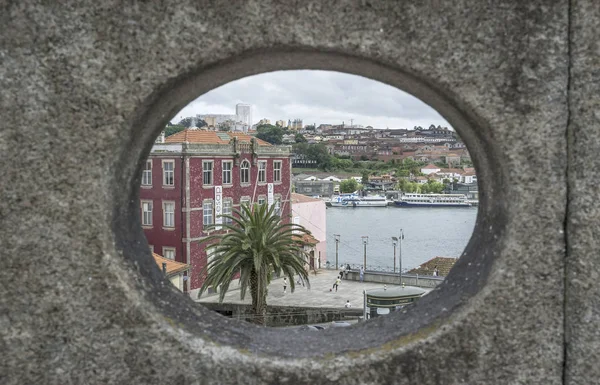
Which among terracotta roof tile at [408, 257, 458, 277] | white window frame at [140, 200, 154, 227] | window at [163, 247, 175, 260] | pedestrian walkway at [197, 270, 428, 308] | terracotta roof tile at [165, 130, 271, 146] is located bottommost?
pedestrian walkway at [197, 270, 428, 308]

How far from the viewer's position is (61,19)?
6.63 ft

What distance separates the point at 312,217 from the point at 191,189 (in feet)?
42.8

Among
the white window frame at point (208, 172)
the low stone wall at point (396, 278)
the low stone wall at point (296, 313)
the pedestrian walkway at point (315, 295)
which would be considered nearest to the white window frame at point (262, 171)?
the white window frame at point (208, 172)

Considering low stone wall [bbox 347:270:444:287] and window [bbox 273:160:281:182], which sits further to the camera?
window [bbox 273:160:281:182]

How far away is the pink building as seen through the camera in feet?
133

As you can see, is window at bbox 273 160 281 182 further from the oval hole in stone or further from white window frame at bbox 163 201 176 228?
the oval hole in stone

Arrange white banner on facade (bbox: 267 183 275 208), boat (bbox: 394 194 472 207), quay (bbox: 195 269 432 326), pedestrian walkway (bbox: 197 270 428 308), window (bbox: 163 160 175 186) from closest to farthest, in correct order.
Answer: quay (bbox: 195 269 432 326) → pedestrian walkway (bbox: 197 270 428 308) → window (bbox: 163 160 175 186) → white banner on facade (bbox: 267 183 275 208) → boat (bbox: 394 194 472 207)

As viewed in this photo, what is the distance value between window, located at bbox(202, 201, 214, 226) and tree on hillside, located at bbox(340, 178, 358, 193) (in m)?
61.8

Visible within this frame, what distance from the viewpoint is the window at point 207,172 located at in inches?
1260

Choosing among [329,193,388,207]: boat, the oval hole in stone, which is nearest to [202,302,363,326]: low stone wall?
the oval hole in stone

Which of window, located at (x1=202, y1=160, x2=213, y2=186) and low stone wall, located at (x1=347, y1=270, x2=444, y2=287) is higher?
window, located at (x1=202, y1=160, x2=213, y2=186)

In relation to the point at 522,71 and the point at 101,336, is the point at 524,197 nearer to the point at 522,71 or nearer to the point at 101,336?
the point at 522,71

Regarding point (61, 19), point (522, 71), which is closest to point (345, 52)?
point (522, 71)

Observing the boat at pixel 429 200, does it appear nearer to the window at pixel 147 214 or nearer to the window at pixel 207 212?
the window at pixel 207 212
